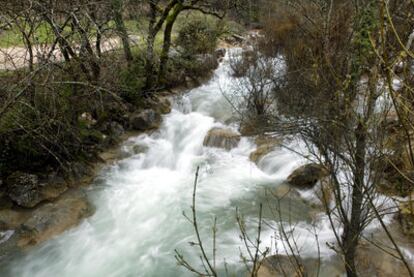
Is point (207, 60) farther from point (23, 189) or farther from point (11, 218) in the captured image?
point (11, 218)

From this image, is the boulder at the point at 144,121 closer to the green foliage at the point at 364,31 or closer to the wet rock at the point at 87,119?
the wet rock at the point at 87,119

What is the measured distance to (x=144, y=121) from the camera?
9625 millimetres

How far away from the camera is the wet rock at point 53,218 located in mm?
6039

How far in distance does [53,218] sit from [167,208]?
2056 mm

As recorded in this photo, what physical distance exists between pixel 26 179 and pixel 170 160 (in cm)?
329

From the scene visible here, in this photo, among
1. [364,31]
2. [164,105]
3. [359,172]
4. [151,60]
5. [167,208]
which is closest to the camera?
[364,31]

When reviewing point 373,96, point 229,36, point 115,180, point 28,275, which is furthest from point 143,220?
point 229,36

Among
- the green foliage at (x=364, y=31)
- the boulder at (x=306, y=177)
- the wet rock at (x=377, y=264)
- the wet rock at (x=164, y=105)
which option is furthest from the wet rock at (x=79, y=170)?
the green foliage at (x=364, y=31)

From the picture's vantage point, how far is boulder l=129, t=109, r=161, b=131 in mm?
9602

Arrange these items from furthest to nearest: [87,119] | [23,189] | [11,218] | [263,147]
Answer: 1. [87,119]
2. [263,147]
3. [23,189]
4. [11,218]

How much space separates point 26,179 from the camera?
675 cm

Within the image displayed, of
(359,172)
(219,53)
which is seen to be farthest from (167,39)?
(359,172)

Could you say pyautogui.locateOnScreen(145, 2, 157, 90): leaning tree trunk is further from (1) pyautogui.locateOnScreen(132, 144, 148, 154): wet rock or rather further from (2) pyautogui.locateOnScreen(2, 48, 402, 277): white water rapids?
(1) pyautogui.locateOnScreen(132, 144, 148, 154): wet rock

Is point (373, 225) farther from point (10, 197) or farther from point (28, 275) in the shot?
point (10, 197)
